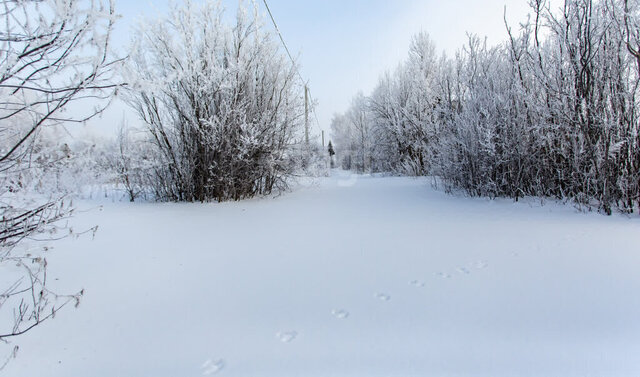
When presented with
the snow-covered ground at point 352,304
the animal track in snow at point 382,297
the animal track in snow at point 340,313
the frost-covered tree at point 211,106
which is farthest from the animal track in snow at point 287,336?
the frost-covered tree at point 211,106

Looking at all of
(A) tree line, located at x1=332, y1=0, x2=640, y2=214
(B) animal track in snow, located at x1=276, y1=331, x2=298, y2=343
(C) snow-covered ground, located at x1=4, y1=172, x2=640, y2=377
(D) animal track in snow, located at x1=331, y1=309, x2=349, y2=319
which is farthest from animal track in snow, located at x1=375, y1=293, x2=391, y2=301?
(A) tree line, located at x1=332, y1=0, x2=640, y2=214

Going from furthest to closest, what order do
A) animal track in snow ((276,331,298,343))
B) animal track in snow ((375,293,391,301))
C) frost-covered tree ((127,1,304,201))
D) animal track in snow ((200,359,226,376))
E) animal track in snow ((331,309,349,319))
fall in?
frost-covered tree ((127,1,304,201)), animal track in snow ((375,293,391,301)), animal track in snow ((331,309,349,319)), animal track in snow ((276,331,298,343)), animal track in snow ((200,359,226,376))

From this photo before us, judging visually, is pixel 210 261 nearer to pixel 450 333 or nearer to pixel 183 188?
pixel 450 333

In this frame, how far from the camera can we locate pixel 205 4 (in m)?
4.55

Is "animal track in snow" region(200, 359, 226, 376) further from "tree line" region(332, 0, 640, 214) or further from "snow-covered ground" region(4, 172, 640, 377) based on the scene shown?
"tree line" region(332, 0, 640, 214)

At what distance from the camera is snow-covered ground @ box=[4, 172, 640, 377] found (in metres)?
1.04

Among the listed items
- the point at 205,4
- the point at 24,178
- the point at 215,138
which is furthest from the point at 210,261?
the point at 205,4

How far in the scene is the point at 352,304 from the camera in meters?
1.43

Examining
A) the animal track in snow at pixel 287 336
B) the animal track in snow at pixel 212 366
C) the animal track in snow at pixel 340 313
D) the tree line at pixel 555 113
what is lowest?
the animal track in snow at pixel 287 336

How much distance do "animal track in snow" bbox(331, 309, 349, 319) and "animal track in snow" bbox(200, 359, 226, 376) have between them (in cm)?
53

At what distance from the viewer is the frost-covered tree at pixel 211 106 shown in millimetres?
4438

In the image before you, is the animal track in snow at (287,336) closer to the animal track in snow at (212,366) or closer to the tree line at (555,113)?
the animal track in snow at (212,366)

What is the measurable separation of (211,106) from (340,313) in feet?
14.1

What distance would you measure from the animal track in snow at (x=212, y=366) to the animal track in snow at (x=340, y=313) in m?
0.53
